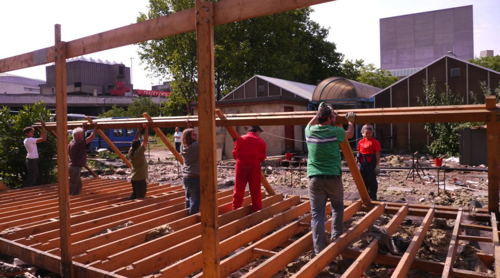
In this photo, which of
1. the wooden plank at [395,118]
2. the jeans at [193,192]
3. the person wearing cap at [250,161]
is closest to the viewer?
the wooden plank at [395,118]

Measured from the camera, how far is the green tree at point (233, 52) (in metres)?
31.5

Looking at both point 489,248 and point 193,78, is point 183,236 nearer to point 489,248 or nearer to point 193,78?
point 489,248

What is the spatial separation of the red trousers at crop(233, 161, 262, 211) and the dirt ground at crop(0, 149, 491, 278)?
1775 mm

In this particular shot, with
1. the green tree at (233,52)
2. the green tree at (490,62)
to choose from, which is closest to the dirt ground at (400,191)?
the green tree at (233,52)

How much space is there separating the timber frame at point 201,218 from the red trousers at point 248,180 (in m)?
0.20

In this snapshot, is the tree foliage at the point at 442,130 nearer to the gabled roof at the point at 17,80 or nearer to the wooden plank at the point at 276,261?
the wooden plank at the point at 276,261

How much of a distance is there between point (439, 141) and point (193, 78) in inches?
807

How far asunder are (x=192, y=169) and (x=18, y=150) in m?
6.83

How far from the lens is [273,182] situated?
40.9ft

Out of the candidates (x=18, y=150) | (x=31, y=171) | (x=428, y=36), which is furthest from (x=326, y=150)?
(x=428, y=36)

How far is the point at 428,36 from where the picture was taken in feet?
227

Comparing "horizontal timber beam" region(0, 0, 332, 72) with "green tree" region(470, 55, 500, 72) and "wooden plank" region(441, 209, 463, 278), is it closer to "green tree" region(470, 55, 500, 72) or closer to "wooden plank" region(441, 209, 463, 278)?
"wooden plank" region(441, 209, 463, 278)

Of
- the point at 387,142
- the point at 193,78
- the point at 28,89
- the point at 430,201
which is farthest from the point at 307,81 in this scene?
the point at 28,89

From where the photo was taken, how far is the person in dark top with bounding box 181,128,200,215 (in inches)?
253
